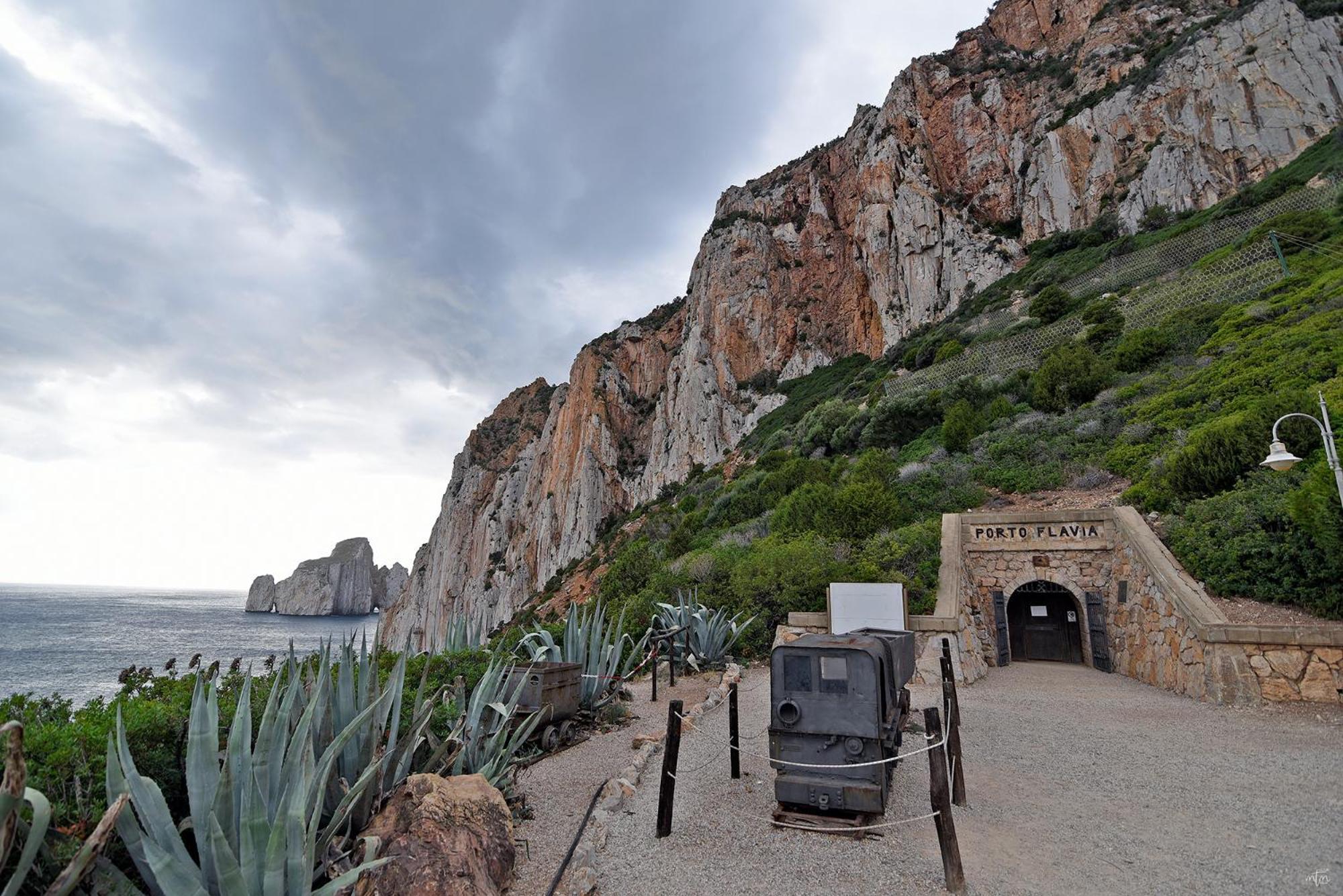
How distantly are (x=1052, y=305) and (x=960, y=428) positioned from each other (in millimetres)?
15361

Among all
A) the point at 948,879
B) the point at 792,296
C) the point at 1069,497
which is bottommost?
the point at 948,879

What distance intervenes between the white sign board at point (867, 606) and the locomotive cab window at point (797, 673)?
442 cm

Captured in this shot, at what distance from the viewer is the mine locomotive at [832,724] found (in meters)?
3.82

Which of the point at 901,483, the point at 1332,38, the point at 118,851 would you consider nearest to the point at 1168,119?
the point at 1332,38

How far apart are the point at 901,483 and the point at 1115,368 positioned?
33.2 feet

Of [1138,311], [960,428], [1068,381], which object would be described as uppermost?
[1138,311]

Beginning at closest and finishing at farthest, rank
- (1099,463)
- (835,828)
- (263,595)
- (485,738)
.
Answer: (835,828), (485,738), (1099,463), (263,595)

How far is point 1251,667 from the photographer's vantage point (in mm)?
6516

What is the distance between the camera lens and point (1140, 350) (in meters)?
18.7

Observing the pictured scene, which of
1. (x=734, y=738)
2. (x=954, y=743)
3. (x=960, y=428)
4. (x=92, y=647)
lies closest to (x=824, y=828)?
(x=734, y=738)

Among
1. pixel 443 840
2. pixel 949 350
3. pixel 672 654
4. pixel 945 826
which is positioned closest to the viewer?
pixel 443 840

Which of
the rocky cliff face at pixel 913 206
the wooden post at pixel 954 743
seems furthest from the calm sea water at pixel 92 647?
the rocky cliff face at pixel 913 206

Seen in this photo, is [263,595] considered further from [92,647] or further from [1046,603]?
[1046,603]

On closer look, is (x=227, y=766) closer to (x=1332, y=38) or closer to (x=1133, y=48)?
(x=1332, y=38)
